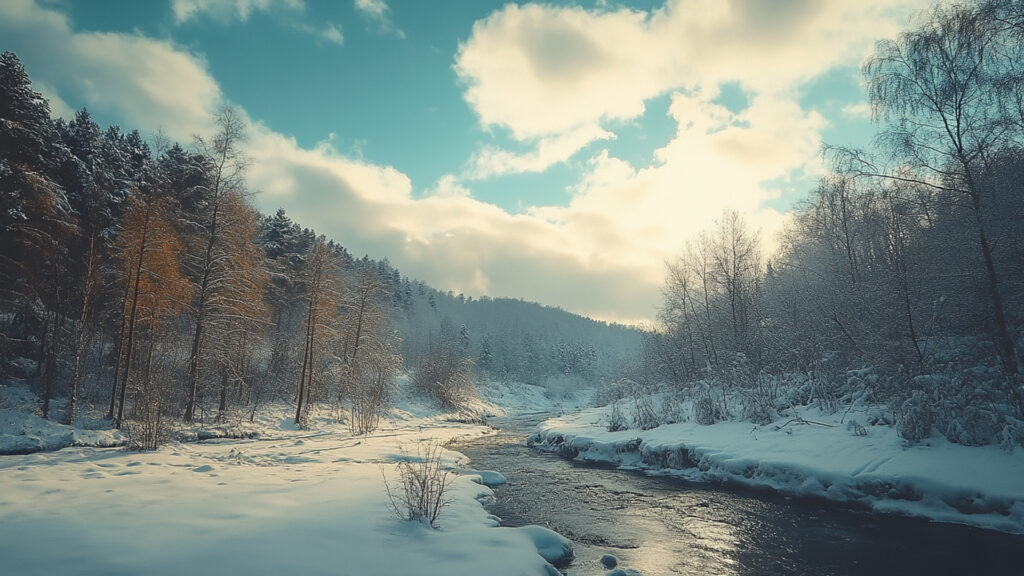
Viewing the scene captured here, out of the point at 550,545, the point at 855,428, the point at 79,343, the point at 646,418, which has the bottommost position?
the point at 550,545

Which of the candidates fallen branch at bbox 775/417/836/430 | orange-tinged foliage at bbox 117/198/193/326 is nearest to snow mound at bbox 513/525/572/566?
fallen branch at bbox 775/417/836/430

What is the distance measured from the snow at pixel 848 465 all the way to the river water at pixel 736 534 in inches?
17.4

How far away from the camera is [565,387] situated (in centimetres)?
8350

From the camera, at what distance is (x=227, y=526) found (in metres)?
5.86

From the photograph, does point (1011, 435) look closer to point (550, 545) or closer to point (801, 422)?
point (801, 422)

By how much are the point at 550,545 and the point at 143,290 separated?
20229mm

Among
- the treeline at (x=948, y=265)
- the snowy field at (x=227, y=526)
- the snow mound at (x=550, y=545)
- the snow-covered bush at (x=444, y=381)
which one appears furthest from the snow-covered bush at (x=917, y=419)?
the snow-covered bush at (x=444, y=381)

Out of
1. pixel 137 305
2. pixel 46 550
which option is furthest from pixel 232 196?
pixel 46 550

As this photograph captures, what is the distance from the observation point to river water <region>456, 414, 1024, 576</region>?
690 cm

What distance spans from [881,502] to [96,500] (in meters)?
15.1

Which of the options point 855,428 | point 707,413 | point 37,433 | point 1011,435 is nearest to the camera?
point 1011,435

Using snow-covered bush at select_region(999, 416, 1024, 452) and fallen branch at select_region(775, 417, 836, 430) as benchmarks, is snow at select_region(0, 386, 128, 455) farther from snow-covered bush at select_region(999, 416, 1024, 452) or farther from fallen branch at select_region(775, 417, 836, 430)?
snow-covered bush at select_region(999, 416, 1024, 452)

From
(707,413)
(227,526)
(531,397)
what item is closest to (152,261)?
(227,526)

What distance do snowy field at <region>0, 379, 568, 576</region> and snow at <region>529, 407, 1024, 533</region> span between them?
742cm
